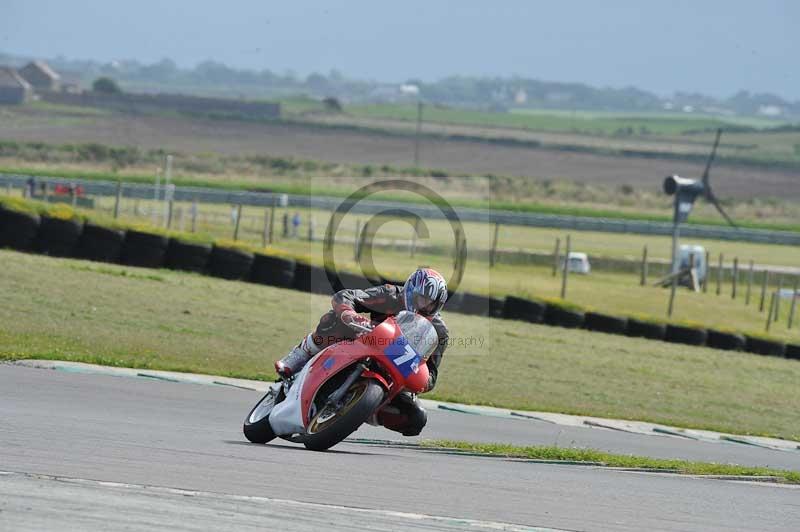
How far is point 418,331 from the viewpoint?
8719 millimetres

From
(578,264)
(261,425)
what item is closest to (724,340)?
(261,425)

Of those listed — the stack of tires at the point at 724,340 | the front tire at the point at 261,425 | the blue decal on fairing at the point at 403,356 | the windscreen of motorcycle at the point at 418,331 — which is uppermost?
the windscreen of motorcycle at the point at 418,331

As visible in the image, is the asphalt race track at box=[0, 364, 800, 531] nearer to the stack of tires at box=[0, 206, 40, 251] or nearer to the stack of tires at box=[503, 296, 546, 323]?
the stack of tires at box=[0, 206, 40, 251]

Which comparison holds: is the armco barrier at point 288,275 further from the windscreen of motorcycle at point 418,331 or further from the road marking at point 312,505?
the road marking at point 312,505

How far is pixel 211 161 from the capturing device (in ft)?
289

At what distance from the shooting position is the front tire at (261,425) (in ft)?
29.7

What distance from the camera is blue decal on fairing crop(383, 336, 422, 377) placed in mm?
8562

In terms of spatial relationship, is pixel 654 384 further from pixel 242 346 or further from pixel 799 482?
pixel 799 482

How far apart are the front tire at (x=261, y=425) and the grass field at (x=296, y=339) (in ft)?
16.8

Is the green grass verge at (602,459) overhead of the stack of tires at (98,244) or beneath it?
overhead

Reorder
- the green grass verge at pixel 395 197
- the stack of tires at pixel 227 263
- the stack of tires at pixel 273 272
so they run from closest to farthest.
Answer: the stack of tires at pixel 227 263
the stack of tires at pixel 273 272
the green grass verge at pixel 395 197

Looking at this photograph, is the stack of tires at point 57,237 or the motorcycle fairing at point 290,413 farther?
the stack of tires at point 57,237

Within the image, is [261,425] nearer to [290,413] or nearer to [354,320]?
[290,413]

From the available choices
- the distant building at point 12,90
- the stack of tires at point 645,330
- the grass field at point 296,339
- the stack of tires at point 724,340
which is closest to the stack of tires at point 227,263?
the grass field at point 296,339
